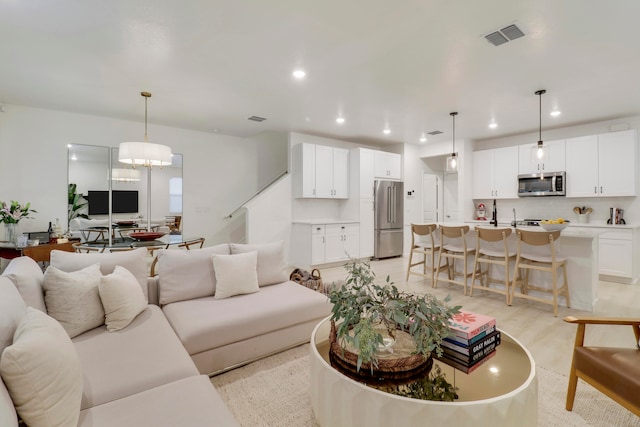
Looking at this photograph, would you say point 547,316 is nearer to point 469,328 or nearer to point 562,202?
point 469,328

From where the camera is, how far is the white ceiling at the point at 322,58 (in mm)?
2219

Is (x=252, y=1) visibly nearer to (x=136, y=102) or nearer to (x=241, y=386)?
(x=241, y=386)

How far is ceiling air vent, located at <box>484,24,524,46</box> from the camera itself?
2.40 metres

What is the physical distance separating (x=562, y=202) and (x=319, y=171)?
4.47 meters

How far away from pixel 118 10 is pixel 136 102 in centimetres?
224

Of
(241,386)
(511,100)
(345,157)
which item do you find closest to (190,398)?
(241,386)

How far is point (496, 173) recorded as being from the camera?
6.05 m

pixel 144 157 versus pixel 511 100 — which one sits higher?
pixel 511 100

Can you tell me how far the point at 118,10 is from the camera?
221 centimetres

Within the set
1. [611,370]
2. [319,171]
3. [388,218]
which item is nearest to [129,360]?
[611,370]

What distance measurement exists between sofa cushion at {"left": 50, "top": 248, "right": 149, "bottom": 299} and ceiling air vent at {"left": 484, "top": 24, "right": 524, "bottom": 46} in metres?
3.35

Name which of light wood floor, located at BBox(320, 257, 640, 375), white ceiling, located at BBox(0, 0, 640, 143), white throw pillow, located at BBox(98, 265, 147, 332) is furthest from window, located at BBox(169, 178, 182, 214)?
white throw pillow, located at BBox(98, 265, 147, 332)

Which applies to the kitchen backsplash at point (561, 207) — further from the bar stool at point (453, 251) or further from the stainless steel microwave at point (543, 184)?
the bar stool at point (453, 251)

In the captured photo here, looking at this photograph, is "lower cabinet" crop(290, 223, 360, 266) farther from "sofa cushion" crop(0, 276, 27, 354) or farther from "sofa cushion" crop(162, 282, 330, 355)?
"sofa cushion" crop(0, 276, 27, 354)
